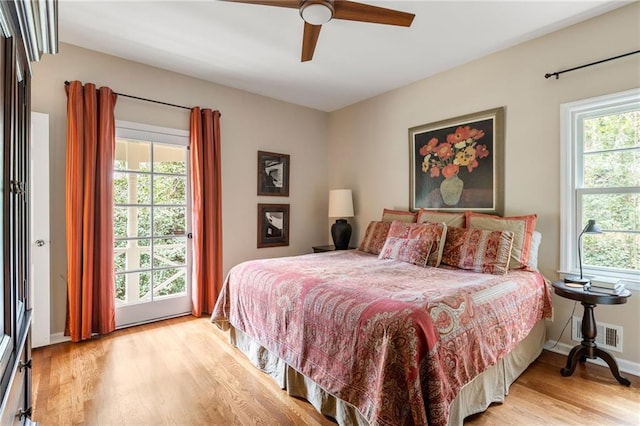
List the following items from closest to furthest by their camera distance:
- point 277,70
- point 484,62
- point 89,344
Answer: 1. point 89,344
2. point 484,62
3. point 277,70

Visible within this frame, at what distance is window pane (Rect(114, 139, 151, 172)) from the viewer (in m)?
3.24

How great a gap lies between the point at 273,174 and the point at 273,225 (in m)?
0.69

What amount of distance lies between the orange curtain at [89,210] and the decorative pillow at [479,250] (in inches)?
122

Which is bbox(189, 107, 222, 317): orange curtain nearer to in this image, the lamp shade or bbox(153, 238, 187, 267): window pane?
bbox(153, 238, 187, 267): window pane

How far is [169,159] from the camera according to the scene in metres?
3.54

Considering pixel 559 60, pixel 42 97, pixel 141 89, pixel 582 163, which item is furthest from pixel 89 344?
pixel 559 60

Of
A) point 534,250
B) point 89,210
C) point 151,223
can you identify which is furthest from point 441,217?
point 89,210

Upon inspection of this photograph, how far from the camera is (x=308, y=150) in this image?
4758 mm

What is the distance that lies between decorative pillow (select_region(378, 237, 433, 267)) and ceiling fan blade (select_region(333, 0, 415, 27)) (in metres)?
1.74

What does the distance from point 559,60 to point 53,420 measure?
4.38 metres

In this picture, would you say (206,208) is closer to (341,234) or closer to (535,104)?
(341,234)

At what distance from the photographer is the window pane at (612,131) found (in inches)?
96.2

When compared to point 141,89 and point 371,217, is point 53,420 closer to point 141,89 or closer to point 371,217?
point 141,89

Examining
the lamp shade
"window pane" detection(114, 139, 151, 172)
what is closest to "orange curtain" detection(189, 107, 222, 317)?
"window pane" detection(114, 139, 151, 172)
